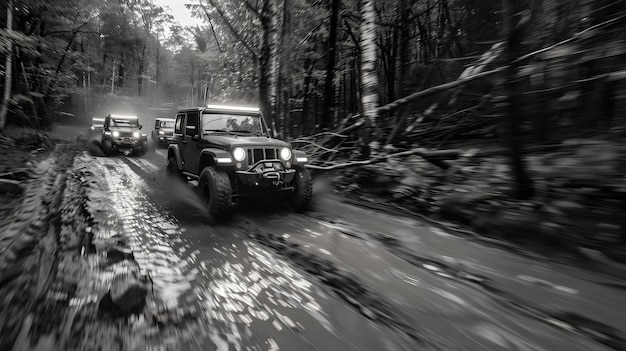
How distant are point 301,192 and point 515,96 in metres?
3.36

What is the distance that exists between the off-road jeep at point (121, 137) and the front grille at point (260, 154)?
10.5m

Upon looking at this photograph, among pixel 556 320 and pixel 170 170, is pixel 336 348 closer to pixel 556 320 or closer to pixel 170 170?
pixel 556 320

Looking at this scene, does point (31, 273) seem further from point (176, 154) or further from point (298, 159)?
point (176, 154)

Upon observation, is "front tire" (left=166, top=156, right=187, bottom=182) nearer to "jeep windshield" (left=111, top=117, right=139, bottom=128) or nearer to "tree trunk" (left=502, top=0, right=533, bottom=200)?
"tree trunk" (left=502, top=0, right=533, bottom=200)

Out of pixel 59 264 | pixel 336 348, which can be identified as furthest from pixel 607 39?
pixel 59 264

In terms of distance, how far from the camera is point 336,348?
2246mm

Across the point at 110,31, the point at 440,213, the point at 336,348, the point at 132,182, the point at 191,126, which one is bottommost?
the point at 336,348

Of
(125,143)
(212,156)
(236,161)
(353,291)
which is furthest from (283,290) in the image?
(125,143)

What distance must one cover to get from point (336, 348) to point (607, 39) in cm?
518

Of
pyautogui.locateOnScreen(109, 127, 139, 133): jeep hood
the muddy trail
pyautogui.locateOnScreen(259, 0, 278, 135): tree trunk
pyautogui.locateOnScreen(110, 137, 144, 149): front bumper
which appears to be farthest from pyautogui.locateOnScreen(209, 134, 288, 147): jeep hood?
pyautogui.locateOnScreen(109, 127, 139, 133): jeep hood

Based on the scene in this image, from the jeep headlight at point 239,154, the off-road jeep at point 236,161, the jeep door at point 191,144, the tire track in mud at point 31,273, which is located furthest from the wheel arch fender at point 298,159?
the tire track in mud at point 31,273

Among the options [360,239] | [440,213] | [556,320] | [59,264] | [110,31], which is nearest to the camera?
[556,320]

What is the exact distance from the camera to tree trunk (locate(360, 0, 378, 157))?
748cm

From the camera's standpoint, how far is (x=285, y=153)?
561 centimetres
